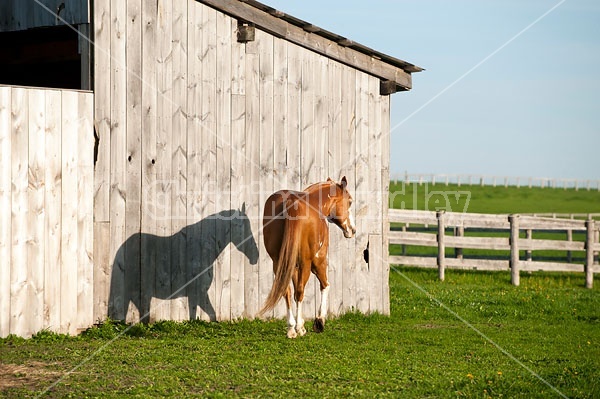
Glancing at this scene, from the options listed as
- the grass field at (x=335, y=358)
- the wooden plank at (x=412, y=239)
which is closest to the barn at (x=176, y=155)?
the grass field at (x=335, y=358)

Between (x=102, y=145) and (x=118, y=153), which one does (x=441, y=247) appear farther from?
(x=102, y=145)

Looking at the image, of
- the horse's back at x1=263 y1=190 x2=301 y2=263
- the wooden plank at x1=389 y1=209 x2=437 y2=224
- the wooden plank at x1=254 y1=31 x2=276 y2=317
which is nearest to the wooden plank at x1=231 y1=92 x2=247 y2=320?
the wooden plank at x1=254 y1=31 x2=276 y2=317

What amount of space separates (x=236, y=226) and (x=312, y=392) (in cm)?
492

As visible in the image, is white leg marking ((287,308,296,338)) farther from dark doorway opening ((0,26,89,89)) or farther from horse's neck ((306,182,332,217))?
dark doorway opening ((0,26,89,89))

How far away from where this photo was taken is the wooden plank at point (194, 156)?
1250 centimetres

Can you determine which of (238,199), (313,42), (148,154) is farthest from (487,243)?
(148,154)

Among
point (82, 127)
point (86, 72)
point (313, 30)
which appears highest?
point (313, 30)

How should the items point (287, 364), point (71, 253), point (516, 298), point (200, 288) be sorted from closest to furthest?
→ point (287, 364)
point (71, 253)
point (200, 288)
point (516, 298)

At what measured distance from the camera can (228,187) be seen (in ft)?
42.5

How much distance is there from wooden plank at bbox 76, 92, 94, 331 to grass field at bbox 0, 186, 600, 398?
0.37m

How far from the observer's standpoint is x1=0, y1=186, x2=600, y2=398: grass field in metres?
8.58

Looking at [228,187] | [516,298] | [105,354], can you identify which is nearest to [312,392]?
[105,354]

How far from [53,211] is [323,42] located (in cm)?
536

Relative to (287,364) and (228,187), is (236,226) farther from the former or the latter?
(287,364)
